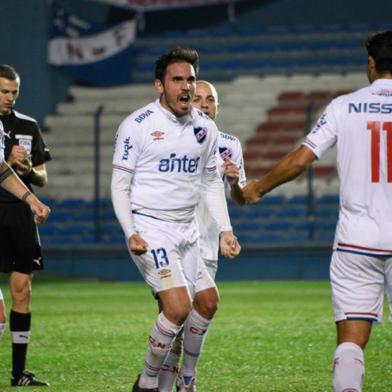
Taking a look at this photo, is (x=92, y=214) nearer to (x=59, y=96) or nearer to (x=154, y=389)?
(x=59, y=96)

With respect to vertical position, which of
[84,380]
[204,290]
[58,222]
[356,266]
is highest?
[356,266]

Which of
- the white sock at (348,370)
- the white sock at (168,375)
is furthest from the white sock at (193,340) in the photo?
A: the white sock at (348,370)

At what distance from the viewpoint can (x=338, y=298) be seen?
19.9ft

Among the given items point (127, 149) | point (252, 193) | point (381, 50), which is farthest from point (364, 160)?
point (127, 149)

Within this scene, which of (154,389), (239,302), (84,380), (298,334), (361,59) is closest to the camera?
(154,389)

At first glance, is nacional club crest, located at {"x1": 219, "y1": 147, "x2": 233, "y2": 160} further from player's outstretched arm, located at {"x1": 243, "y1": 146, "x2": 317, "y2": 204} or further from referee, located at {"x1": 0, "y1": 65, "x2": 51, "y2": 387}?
player's outstretched arm, located at {"x1": 243, "y1": 146, "x2": 317, "y2": 204}

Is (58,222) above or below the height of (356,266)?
below

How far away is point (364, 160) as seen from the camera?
19.8 ft

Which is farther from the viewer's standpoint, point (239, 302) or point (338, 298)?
point (239, 302)

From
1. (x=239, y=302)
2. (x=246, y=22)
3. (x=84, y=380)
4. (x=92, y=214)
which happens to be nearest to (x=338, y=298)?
(x=84, y=380)

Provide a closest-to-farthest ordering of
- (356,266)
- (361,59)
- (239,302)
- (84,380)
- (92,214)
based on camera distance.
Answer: (356,266) → (84,380) → (239,302) → (92,214) → (361,59)

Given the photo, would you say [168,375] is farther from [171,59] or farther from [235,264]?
[235,264]

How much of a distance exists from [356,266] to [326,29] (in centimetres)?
2334

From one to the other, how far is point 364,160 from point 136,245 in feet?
5.05
